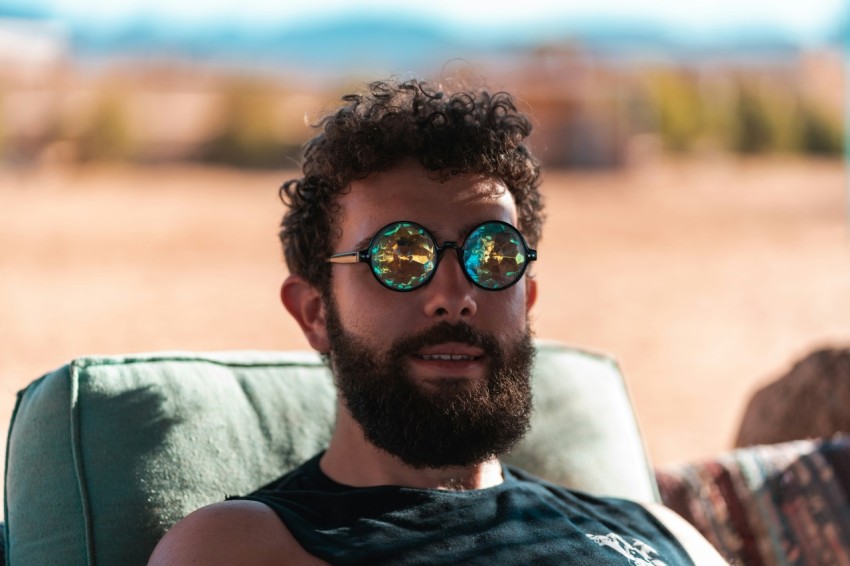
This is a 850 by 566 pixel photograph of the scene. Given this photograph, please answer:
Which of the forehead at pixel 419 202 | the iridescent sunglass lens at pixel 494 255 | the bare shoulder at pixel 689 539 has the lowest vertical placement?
the bare shoulder at pixel 689 539

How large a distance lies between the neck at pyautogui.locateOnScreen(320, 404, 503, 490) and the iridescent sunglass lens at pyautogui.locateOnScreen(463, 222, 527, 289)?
1.21ft

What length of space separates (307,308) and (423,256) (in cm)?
35

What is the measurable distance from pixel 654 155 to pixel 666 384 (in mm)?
16495

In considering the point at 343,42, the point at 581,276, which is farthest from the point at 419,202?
the point at 343,42

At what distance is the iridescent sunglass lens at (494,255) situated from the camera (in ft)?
7.21

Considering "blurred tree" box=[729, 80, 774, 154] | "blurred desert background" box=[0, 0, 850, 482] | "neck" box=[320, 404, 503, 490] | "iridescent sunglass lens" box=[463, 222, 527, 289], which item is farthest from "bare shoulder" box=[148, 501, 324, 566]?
"blurred tree" box=[729, 80, 774, 154]

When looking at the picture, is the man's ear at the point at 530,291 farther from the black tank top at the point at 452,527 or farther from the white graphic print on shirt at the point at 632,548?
the white graphic print on shirt at the point at 632,548

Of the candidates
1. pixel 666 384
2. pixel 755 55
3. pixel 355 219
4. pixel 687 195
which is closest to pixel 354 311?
pixel 355 219

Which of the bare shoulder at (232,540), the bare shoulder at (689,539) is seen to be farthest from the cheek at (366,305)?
the bare shoulder at (689,539)

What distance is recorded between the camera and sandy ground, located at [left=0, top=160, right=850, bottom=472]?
33.4 ft

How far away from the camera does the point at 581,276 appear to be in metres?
14.4

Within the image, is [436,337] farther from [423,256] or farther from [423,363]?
[423,256]

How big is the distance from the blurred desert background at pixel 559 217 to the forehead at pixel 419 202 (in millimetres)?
445

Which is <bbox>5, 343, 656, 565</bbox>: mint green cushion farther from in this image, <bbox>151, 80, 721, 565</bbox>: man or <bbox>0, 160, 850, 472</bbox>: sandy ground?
<bbox>0, 160, 850, 472</bbox>: sandy ground
